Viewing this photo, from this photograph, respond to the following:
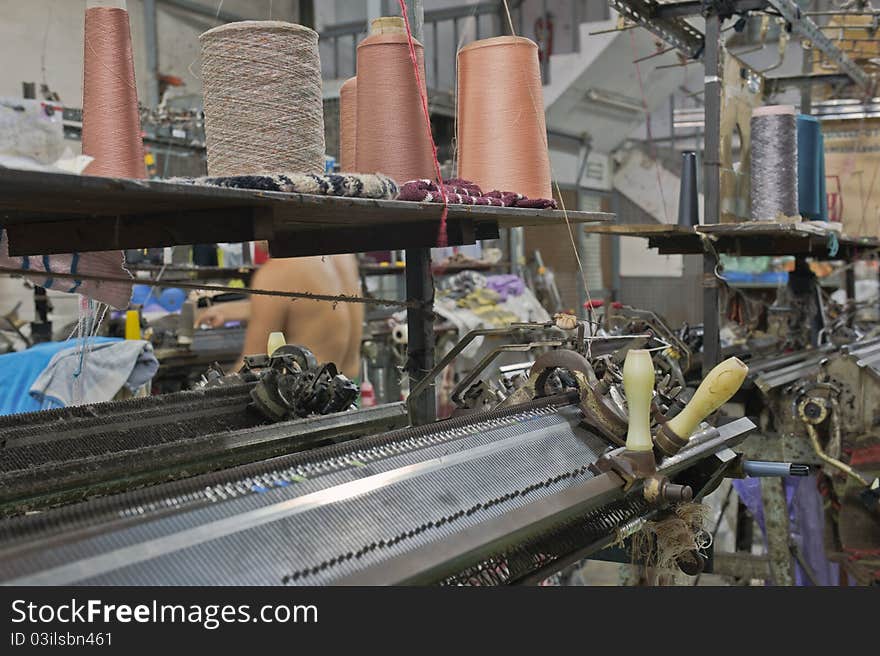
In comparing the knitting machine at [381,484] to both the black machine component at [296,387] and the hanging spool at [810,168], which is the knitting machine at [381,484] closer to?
the black machine component at [296,387]

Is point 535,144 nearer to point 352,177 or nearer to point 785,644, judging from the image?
point 352,177

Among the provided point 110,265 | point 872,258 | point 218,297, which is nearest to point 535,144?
point 110,265

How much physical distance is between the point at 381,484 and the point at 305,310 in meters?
2.62

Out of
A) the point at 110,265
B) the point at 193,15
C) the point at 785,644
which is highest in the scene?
the point at 193,15

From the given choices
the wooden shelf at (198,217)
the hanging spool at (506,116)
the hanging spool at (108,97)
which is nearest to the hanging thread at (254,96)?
the wooden shelf at (198,217)

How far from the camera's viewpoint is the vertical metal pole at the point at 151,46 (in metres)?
8.37

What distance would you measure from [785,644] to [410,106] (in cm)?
144

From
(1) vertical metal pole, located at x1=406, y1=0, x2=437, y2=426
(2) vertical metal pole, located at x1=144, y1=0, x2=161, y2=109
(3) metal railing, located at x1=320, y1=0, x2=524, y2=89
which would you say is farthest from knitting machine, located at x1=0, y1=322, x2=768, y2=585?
(3) metal railing, located at x1=320, y1=0, x2=524, y2=89

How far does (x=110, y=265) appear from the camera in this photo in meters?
2.33

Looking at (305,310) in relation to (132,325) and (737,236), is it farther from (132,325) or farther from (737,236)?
(737,236)

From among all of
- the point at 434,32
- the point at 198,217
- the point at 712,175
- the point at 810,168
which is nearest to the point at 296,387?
the point at 198,217

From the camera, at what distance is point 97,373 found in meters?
3.80

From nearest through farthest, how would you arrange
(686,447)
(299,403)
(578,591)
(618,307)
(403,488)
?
1. (578,591)
2. (403,488)
3. (686,447)
4. (299,403)
5. (618,307)

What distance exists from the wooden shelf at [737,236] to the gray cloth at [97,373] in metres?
2.08
